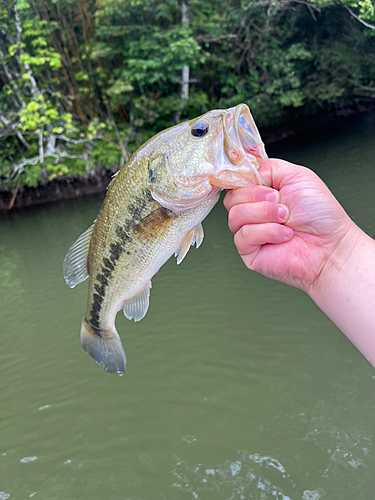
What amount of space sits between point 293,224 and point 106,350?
1363 mm

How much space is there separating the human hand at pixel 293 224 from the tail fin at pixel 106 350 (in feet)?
3.46

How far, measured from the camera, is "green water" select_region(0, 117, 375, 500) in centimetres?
327

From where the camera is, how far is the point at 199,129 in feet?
5.49

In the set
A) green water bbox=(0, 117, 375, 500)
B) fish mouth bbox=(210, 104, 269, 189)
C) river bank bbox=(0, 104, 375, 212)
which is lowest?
river bank bbox=(0, 104, 375, 212)

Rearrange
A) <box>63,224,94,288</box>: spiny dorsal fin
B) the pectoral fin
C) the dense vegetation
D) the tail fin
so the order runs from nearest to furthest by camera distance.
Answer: the pectoral fin
<box>63,224,94,288</box>: spiny dorsal fin
the tail fin
the dense vegetation

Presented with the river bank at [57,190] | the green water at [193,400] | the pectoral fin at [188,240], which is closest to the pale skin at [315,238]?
the pectoral fin at [188,240]

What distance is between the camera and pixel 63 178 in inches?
483

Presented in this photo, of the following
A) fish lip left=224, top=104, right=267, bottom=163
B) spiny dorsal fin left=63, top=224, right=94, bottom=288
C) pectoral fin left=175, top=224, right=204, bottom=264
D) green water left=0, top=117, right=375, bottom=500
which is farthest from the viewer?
green water left=0, top=117, right=375, bottom=500

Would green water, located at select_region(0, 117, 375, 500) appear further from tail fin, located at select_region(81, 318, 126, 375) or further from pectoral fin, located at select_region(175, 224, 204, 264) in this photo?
pectoral fin, located at select_region(175, 224, 204, 264)

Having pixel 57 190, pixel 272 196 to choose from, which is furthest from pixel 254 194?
pixel 57 190

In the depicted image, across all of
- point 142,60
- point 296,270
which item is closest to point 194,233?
point 296,270

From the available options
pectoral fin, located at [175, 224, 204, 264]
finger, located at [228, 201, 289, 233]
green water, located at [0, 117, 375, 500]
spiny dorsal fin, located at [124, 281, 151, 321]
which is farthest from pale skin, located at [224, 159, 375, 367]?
green water, located at [0, 117, 375, 500]

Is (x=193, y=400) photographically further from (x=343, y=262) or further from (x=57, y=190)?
(x=57, y=190)

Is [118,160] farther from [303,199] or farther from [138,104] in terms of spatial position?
[303,199]
